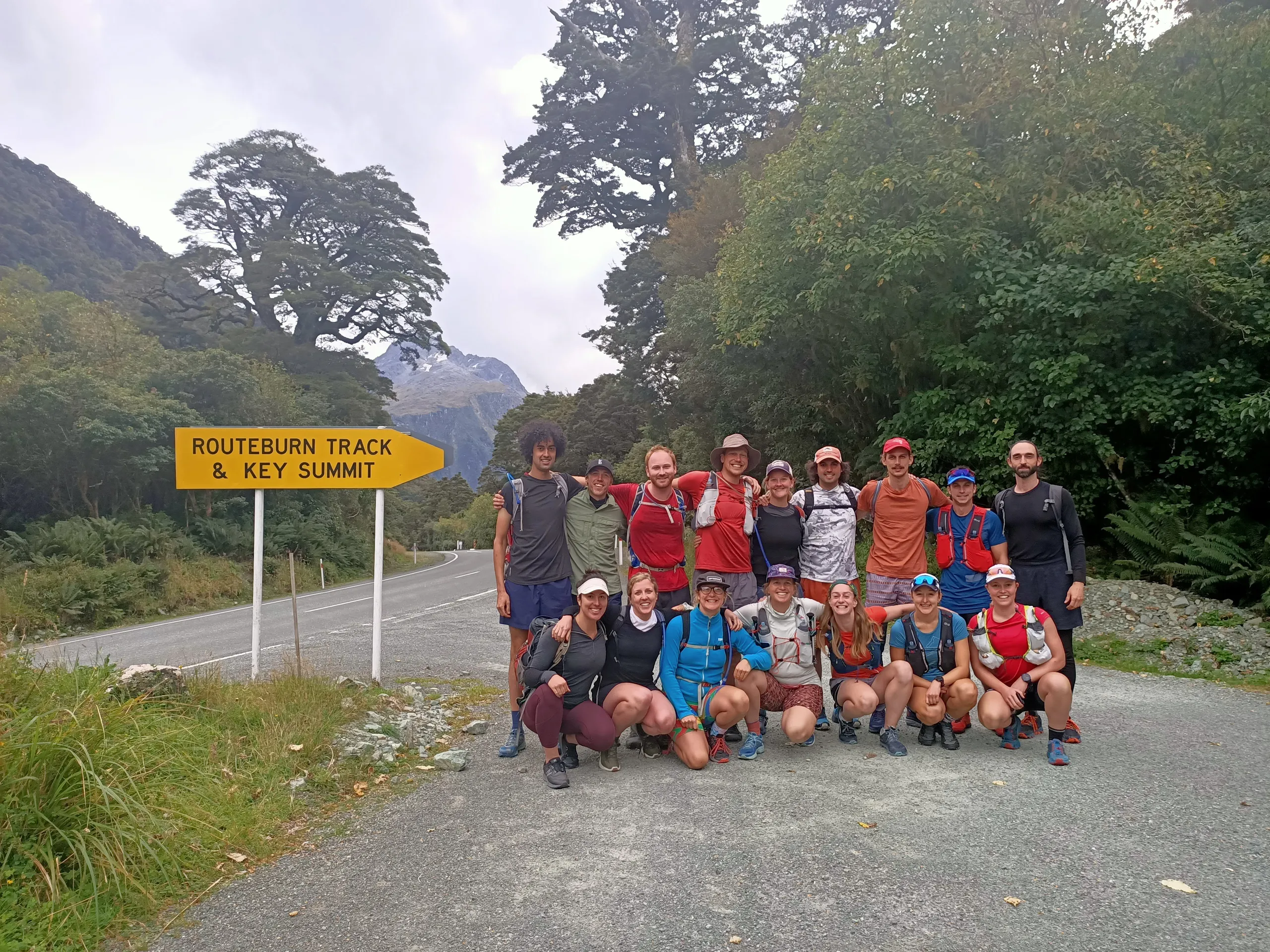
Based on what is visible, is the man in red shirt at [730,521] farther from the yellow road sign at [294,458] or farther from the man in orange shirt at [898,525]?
the yellow road sign at [294,458]

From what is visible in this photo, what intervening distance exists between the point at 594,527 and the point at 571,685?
1.10 m

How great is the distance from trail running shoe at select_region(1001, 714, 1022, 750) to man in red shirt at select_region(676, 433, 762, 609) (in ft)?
5.95

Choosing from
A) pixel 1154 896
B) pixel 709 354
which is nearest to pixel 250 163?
pixel 709 354

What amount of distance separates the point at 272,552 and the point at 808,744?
2248 cm

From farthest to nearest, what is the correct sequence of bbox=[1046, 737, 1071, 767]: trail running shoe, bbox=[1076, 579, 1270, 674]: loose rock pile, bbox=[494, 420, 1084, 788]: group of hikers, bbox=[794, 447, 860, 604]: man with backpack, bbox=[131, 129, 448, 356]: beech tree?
bbox=[131, 129, 448, 356]: beech tree < bbox=[1076, 579, 1270, 674]: loose rock pile < bbox=[794, 447, 860, 604]: man with backpack < bbox=[494, 420, 1084, 788]: group of hikers < bbox=[1046, 737, 1071, 767]: trail running shoe

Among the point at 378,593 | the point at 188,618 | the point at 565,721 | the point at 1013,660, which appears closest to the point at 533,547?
the point at 565,721

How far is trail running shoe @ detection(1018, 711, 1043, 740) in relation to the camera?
5.52 metres

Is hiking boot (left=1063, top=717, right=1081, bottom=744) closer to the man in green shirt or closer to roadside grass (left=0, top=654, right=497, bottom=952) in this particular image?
the man in green shirt

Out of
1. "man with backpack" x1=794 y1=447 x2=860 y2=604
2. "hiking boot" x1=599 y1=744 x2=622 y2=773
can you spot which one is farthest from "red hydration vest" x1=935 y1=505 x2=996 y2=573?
"hiking boot" x1=599 y1=744 x2=622 y2=773

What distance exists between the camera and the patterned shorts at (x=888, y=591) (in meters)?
5.80

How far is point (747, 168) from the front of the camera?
76.8 ft

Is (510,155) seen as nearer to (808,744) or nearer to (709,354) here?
(709,354)

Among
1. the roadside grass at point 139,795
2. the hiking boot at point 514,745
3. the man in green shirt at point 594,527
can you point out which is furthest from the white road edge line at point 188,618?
the man in green shirt at point 594,527

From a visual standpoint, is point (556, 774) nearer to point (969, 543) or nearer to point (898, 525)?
point (898, 525)
